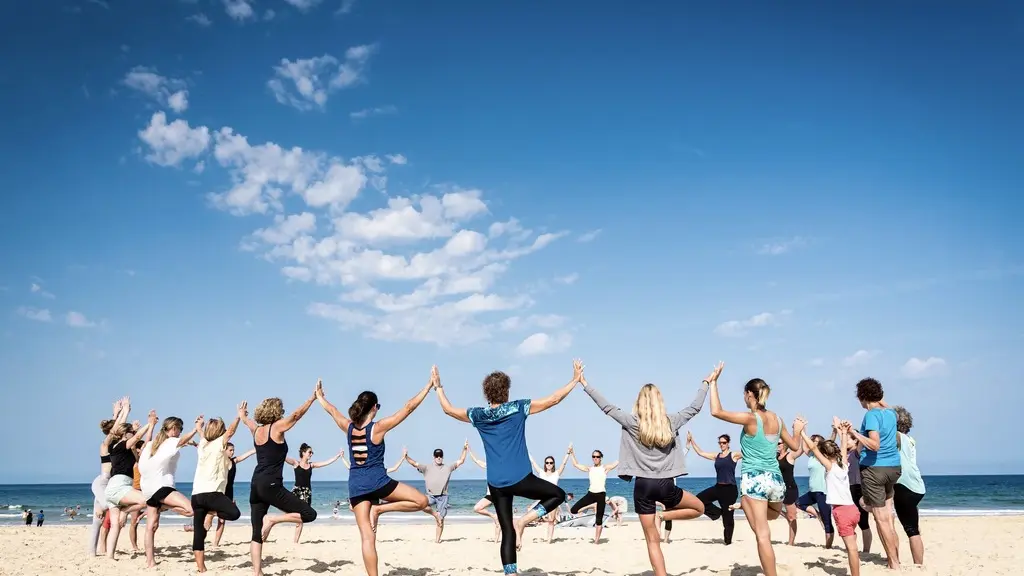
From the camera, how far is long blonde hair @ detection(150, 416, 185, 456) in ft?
30.3

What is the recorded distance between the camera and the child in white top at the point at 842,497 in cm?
763

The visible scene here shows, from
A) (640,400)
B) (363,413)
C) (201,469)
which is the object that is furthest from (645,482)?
(201,469)

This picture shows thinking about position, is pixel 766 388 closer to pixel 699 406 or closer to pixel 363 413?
pixel 699 406

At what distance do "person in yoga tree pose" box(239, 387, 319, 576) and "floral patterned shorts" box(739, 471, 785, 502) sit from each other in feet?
16.2

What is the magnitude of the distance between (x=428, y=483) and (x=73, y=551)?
6339 mm

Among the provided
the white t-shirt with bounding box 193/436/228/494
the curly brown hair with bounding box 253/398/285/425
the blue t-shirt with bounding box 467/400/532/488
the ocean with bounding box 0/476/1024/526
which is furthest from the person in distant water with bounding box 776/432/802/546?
the ocean with bounding box 0/476/1024/526

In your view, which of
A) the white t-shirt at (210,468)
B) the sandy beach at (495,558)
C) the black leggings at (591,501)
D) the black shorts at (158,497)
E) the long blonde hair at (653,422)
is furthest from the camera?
the black leggings at (591,501)

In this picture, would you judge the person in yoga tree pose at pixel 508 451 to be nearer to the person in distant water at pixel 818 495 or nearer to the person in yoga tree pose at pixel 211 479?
the person in yoga tree pose at pixel 211 479

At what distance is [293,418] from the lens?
775cm

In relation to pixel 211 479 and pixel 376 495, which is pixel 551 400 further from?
pixel 211 479

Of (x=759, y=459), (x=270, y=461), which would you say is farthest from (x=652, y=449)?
(x=270, y=461)

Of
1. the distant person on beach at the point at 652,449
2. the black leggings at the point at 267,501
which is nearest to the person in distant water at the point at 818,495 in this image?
the distant person on beach at the point at 652,449

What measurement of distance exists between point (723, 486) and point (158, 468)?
8253 mm

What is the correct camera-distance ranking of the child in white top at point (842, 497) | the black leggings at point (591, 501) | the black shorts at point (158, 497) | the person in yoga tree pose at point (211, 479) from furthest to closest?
the black leggings at point (591, 501), the black shorts at point (158, 497), the person in yoga tree pose at point (211, 479), the child in white top at point (842, 497)
